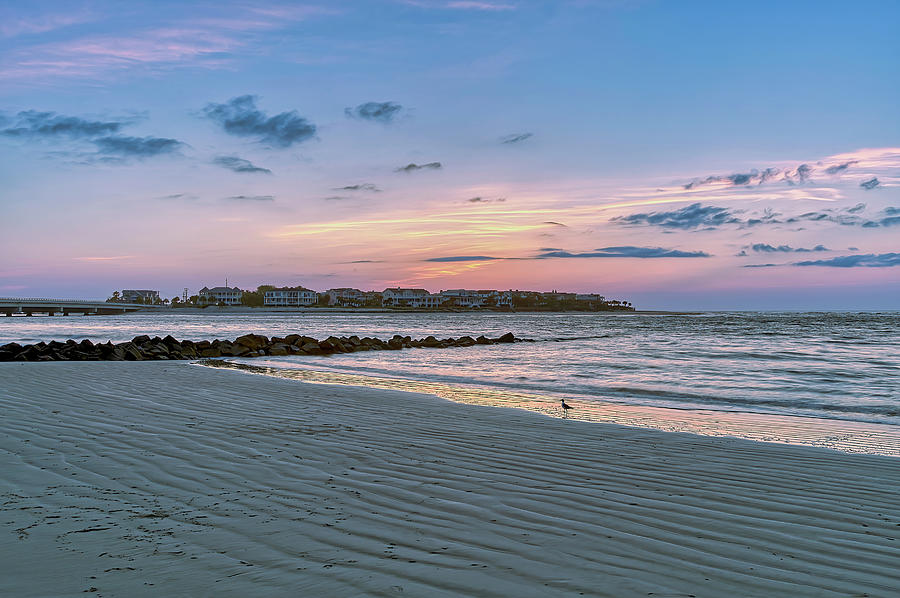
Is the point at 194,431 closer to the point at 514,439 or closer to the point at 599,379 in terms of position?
the point at 514,439

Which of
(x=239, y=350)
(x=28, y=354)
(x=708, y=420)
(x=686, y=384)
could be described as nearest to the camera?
(x=708, y=420)

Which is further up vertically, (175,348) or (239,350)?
(175,348)

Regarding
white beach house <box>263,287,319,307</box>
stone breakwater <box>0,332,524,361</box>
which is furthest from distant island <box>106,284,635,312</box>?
stone breakwater <box>0,332,524,361</box>

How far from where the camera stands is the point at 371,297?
6550 inches

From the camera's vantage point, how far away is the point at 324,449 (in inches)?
222

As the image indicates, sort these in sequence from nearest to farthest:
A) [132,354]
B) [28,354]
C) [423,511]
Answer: [423,511] < [28,354] < [132,354]

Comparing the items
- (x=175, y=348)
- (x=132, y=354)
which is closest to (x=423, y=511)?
(x=132, y=354)

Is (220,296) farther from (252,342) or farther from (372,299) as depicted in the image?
(252,342)

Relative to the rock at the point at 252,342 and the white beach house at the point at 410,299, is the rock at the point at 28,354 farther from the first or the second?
the white beach house at the point at 410,299

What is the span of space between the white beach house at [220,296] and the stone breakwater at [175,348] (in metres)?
134

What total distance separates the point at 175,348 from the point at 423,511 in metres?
17.6

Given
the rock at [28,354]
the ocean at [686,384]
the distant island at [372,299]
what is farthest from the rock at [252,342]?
the distant island at [372,299]

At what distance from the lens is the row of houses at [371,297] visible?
151 meters

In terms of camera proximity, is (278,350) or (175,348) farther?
(278,350)
